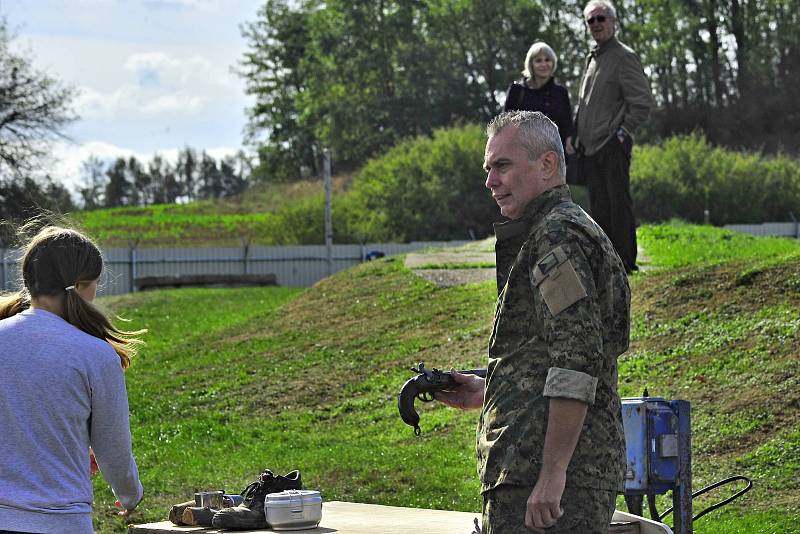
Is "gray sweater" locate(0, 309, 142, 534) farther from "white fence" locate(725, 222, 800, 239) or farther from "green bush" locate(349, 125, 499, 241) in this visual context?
"green bush" locate(349, 125, 499, 241)

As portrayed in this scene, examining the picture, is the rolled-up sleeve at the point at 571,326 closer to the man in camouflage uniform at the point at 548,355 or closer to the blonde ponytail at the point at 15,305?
the man in camouflage uniform at the point at 548,355

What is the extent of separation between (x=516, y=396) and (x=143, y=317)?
2149 cm

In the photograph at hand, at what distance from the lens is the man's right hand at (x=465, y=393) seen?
476 centimetres

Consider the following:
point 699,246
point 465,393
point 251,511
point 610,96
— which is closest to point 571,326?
point 465,393

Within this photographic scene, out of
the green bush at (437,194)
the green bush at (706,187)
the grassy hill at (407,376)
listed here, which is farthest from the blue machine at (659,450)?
the green bush at (437,194)

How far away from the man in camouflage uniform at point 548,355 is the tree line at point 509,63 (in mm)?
59154

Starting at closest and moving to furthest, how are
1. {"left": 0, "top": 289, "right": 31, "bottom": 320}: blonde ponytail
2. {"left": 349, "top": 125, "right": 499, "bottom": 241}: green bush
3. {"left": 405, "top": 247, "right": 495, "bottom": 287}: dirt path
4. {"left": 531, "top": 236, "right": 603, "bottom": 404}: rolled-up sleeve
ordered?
{"left": 531, "top": 236, "right": 603, "bottom": 404}: rolled-up sleeve
{"left": 0, "top": 289, "right": 31, "bottom": 320}: blonde ponytail
{"left": 405, "top": 247, "right": 495, "bottom": 287}: dirt path
{"left": 349, "top": 125, "right": 499, "bottom": 241}: green bush

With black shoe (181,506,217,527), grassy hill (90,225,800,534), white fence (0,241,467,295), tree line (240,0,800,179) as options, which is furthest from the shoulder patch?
tree line (240,0,800,179)

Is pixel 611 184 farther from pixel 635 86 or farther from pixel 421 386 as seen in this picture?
pixel 421 386

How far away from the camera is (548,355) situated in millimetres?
3881

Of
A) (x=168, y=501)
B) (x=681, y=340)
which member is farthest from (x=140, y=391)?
(x=681, y=340)

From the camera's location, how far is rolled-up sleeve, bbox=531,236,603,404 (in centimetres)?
380

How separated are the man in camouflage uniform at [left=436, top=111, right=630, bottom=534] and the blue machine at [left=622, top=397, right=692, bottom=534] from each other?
1685 mm

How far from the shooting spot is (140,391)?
16094mm
